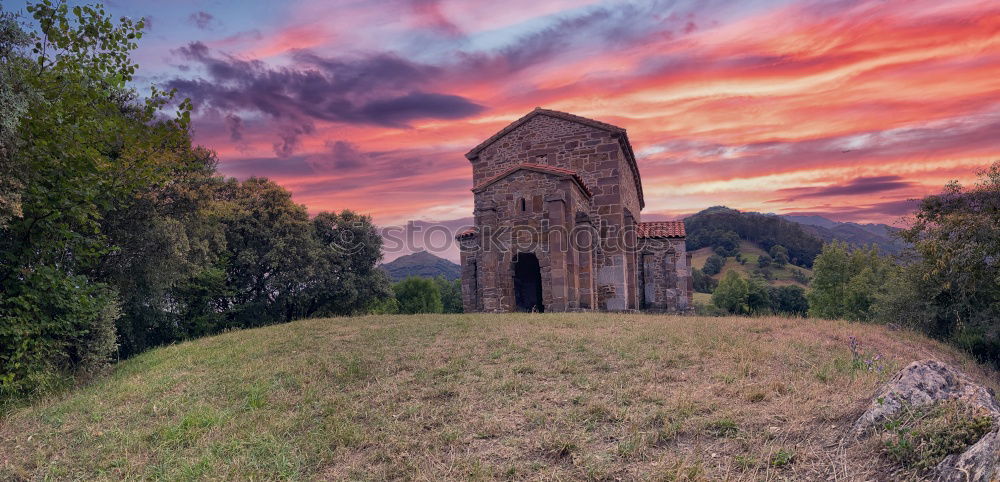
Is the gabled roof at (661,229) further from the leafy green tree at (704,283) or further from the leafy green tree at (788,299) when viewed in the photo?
the leafy green tree at (704,283)

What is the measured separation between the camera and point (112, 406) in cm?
920

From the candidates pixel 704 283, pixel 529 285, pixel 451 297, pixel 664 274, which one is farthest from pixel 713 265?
pixel 529 285

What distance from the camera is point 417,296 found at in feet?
189

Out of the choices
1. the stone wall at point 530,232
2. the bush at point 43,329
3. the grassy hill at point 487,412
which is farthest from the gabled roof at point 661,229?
the bush at point 43,329

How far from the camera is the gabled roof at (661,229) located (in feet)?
85.8

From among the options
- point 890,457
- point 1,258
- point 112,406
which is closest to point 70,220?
point 1,258

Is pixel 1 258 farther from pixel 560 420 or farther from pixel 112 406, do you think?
pixel 560 420

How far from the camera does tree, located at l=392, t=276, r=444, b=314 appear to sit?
55969 millimetres

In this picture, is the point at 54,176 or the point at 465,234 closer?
the point at 54,176

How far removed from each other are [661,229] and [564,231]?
10114 mm

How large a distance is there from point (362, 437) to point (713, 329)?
10021 millimetres

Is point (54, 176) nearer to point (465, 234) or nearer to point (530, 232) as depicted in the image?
point (530, 232)

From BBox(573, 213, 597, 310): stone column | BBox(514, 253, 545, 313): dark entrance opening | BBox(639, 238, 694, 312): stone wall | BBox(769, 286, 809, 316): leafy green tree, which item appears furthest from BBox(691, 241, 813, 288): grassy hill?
BBox(573, 213, 597, 310): stone column

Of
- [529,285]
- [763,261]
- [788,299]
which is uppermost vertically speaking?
[529,285]
